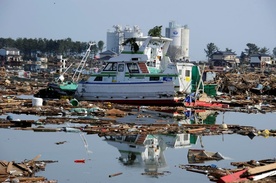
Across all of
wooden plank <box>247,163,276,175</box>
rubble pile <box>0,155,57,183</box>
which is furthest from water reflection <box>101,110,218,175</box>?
rubble pile <box>0,155,57,183</box>

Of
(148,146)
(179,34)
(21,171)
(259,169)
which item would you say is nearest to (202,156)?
(148,146)

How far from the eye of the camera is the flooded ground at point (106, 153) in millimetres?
14305

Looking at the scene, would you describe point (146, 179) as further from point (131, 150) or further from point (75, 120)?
point (75, 120)

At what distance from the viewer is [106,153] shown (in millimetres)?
17609

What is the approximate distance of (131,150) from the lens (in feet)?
60.2

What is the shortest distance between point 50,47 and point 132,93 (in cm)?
10505

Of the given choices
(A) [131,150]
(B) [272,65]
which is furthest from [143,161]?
(B) [272,65]

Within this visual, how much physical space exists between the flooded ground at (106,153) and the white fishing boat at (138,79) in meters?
11.6

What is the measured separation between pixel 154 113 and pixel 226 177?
17.3 meters

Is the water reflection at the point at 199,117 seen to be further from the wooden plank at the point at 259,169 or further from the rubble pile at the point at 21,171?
the rubble pile at the point at 21,171

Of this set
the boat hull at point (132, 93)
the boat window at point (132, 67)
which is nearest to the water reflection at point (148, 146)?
the boat hull at point (132, 93)

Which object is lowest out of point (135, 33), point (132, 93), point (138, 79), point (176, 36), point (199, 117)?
point (199, 117)

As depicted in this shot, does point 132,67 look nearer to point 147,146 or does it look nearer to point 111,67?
point 111,67

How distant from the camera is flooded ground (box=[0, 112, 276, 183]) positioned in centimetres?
1430
